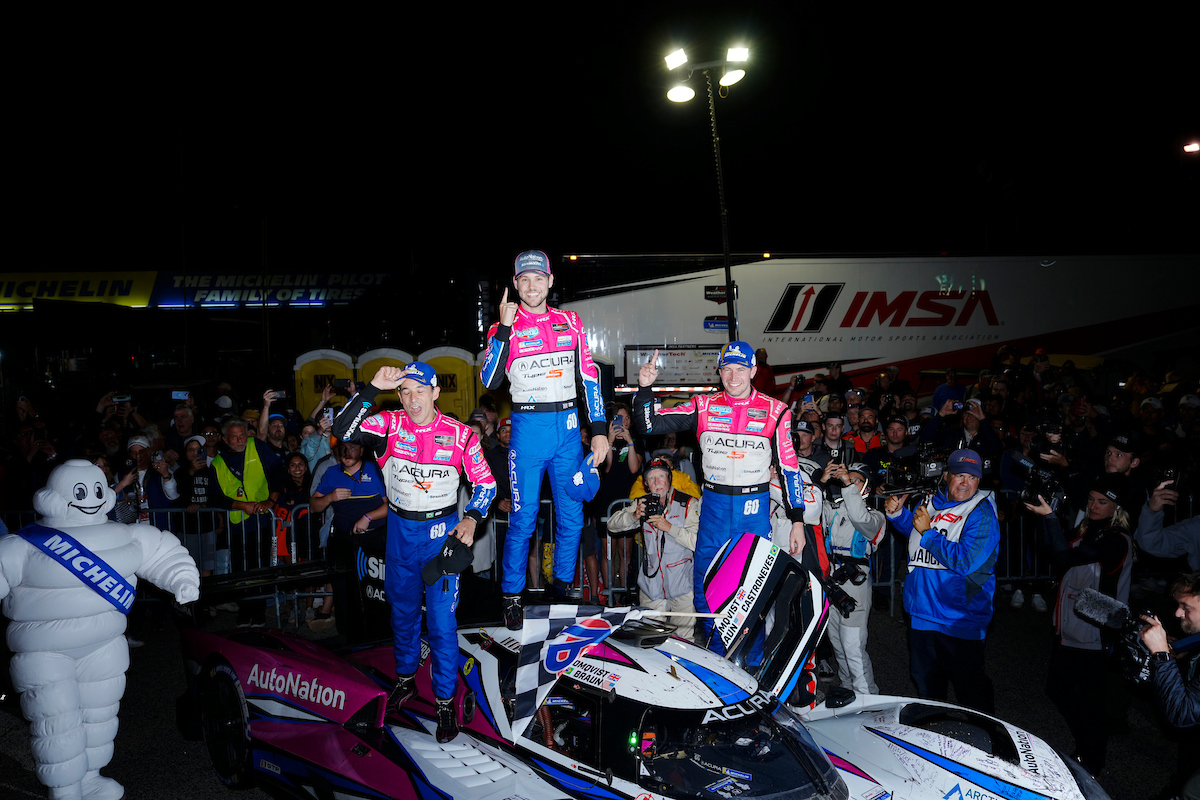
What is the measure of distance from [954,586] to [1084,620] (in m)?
0.78

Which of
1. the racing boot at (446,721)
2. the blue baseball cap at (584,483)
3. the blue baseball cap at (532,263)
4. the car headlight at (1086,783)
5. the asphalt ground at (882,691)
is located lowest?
→ the asphalt ground at (882,691)

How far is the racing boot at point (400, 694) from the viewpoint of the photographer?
13.4 ft

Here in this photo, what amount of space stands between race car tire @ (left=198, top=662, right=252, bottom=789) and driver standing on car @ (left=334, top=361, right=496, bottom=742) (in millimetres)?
1228

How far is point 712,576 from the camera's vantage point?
14.3 ft

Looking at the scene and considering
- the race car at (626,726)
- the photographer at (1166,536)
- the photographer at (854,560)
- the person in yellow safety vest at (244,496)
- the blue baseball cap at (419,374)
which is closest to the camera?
the race car at (626,726)

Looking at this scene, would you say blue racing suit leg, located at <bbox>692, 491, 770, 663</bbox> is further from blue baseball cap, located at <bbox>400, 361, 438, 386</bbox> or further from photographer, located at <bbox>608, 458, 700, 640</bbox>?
blue baseball cap, located at <bbox>400, 361, 438, 386</bbox>

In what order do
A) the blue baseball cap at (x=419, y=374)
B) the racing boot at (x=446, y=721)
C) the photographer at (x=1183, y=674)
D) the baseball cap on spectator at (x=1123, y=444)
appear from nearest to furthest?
the photographer at (x=1183, y=674)
the racing boot at (x=446, y=721)
the blue baseball cap at (x=419, y=374)
the baseball cap on spectator at (x=1123, y=444)

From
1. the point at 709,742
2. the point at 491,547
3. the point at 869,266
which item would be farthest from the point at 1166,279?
the point at 709,742

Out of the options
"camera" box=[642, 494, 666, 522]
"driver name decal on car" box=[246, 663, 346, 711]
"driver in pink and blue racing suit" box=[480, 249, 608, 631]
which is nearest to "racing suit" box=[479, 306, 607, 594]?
"driver in pink and blue racing suit" box=[480, 249, 608, 631]

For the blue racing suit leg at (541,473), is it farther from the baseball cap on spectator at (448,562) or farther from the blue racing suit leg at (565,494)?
the baseball cap on spectator at (448,562)

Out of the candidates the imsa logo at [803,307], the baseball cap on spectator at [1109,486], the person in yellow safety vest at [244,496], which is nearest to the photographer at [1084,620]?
the baseball cap on spectator at [1109,486]

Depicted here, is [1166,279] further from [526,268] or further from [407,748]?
[407,748]

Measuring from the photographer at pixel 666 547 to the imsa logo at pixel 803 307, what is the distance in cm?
894

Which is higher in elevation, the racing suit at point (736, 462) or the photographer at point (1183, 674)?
the racing suit at point (736, 462)
